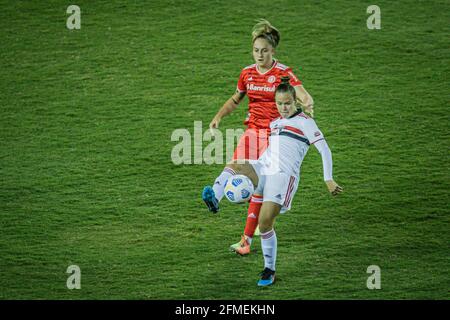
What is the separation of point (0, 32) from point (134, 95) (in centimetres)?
321

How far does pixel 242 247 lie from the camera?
30.3ft

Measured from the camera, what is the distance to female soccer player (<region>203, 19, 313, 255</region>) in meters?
8.74

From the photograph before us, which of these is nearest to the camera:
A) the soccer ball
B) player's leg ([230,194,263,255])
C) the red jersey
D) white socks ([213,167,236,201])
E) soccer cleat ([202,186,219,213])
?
soccer cleat ([202,186,219,213])

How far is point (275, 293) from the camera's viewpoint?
27.2 ft

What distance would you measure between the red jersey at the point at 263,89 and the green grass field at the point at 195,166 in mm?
1454

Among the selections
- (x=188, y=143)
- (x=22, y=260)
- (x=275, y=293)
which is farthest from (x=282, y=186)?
(x=188, y=143)

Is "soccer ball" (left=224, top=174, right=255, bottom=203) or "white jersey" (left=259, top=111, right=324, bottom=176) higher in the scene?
"white jersey" (left=259, top=111, right=324, bottom=176)

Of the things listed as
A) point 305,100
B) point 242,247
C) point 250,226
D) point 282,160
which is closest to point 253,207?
point 250,226

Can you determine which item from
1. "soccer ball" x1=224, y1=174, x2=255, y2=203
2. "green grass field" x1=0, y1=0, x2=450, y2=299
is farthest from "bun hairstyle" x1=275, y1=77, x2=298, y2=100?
"green grass field" x1=0, y1=0, x2=450, y2=299

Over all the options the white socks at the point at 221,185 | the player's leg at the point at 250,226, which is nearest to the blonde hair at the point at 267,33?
the white socks at the point at 221,185

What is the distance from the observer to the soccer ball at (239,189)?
8500 millimetres

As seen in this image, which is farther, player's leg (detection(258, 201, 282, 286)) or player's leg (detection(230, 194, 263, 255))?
player's leg (detection(230, 194, 263, 255))

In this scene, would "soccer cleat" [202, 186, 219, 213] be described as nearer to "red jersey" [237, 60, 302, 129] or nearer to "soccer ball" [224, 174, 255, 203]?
"soccer ball" [224, 174, 255, 203]

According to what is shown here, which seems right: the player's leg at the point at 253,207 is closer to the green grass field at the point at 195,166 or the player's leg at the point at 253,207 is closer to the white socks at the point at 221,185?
the green grass field at the point at 195,166
